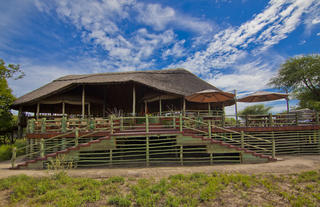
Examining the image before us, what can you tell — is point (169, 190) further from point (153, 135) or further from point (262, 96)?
point (262, 96)

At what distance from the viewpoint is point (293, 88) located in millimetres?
21469

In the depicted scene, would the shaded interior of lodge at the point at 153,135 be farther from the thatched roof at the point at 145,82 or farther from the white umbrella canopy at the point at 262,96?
the white umbrella canopy at the point at 262,96

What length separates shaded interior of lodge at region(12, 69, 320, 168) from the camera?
802cm

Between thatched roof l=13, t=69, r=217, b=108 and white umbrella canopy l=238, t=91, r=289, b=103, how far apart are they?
14.4 ft

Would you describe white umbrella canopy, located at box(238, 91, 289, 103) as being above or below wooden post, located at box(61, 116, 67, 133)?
above

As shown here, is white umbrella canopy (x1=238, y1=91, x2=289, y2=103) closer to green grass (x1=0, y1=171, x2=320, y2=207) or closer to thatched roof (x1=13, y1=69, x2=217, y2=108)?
thatched roof (x1=13, y1=69, x2=217, y2=108)

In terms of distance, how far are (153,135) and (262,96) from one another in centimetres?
906

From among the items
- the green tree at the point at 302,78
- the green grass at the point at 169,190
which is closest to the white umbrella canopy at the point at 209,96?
the green grass at the point at 169,190

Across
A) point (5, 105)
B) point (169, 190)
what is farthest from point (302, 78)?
point (5, 105)

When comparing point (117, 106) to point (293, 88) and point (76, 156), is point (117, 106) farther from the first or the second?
point (293, 88)

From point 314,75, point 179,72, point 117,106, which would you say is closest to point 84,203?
point 117,106

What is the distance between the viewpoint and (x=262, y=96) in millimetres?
11891

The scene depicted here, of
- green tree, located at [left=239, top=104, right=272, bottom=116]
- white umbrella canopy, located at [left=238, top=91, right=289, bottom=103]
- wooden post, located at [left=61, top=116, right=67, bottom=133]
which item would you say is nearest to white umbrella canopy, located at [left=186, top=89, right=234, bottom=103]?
white umbrella canopy, located at [left=238, top=91, right=289, bottom=103]

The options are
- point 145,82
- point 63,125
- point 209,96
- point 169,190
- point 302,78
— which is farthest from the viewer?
point 302,78
